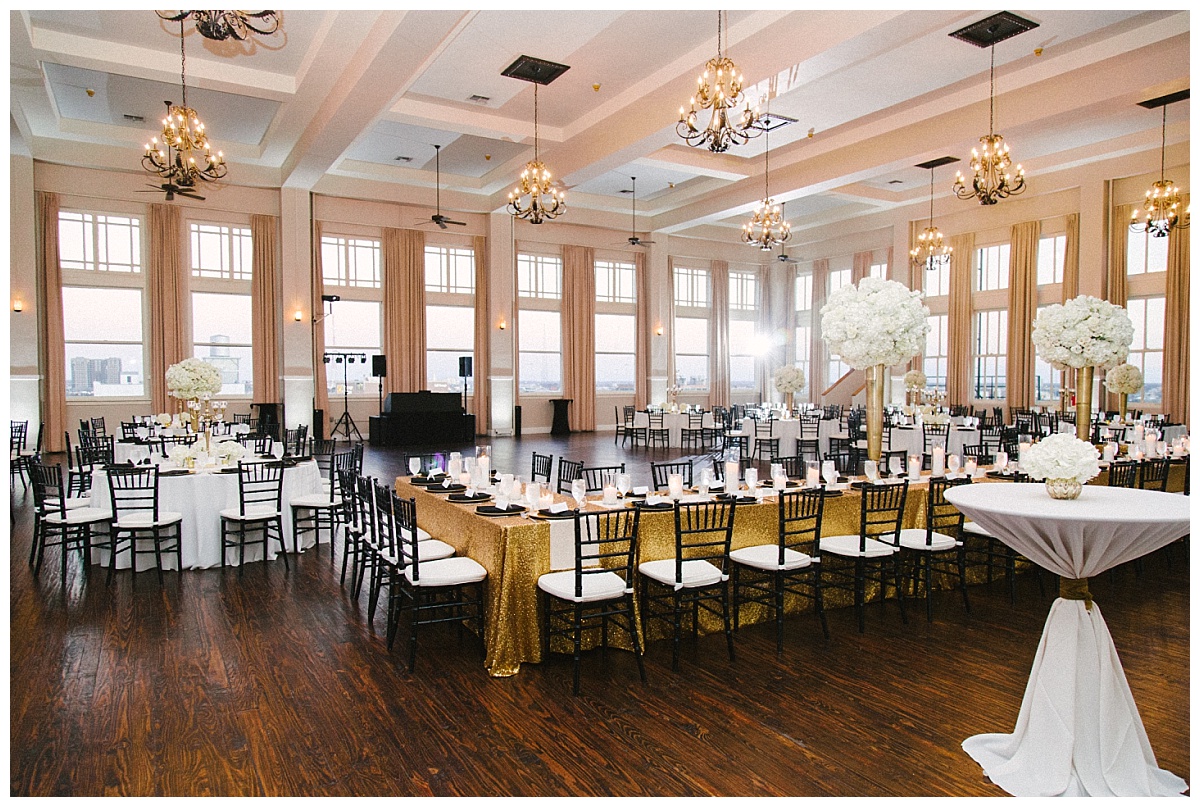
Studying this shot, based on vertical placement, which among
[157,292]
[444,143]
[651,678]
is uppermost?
[444,143]

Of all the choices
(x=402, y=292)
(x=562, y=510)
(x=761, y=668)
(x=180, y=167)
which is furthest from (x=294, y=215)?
(x=761, y=668)

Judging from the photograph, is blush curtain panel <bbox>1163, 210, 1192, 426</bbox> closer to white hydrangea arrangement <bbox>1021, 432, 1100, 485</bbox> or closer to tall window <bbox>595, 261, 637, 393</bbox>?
tall window <bbox>595, 261, 637, 393</bbox>

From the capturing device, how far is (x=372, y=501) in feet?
16.2

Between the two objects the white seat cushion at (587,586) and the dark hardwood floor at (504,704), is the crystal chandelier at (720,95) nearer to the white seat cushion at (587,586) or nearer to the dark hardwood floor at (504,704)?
the white seat cushion at (587,586)

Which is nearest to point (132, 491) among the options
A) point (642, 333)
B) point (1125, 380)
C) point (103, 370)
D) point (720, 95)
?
point (720, 95)

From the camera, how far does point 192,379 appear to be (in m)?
7.80

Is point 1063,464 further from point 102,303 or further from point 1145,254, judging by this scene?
point 102,303

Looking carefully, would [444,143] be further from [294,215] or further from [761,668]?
[761,668]

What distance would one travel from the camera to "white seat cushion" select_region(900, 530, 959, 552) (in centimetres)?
495

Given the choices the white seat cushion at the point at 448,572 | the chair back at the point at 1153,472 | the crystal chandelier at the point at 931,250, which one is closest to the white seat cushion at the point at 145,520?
the white seat cushion at the point at 448,572

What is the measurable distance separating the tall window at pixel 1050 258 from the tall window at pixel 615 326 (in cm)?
874

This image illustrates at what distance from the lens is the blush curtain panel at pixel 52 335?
43.0ft

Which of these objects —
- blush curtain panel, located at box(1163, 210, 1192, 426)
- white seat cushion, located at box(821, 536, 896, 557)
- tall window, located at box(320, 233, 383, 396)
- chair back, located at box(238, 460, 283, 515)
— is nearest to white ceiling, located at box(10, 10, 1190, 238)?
tall window, located at box(320, 233, 383, 396)

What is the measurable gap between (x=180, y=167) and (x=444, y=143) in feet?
21.6
